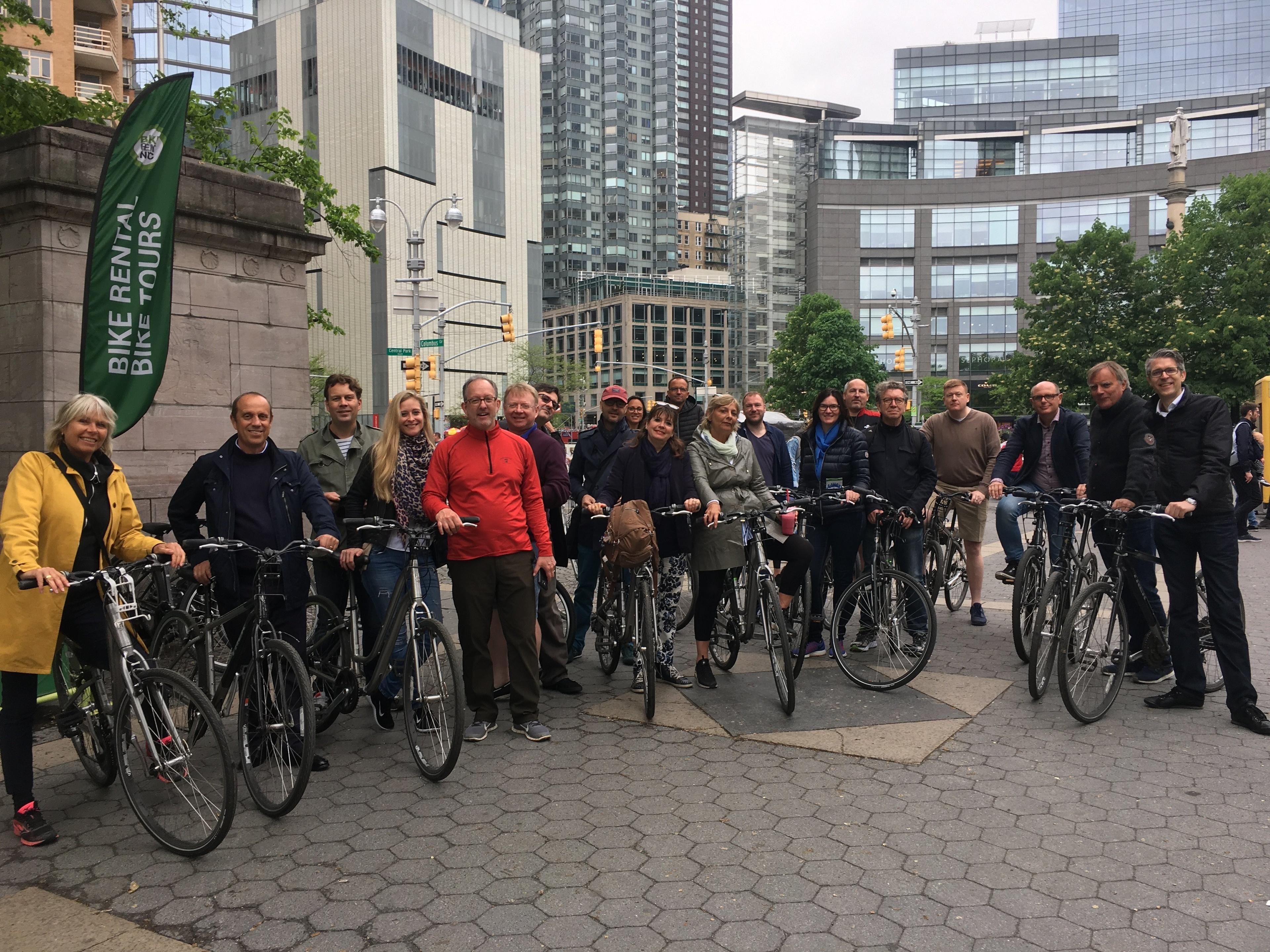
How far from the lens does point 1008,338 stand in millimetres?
88875

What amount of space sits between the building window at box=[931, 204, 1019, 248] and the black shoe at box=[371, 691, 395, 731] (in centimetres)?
9364

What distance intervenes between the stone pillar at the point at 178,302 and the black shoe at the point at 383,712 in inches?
137

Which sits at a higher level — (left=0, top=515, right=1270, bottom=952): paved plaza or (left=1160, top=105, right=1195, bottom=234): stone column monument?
(left=1160, top=105, right=1195, bottom=234): stone column monument

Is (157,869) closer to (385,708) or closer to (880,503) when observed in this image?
(385,708)

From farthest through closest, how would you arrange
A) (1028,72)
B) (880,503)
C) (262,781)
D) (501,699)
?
(1028,72) → (880,503) → (501,699) → (262,781)

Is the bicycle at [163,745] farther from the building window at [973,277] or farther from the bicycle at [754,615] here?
the building window at [973,277]

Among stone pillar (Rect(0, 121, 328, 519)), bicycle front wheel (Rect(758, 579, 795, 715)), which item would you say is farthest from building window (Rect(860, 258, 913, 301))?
bicycle front wheel (Rect(758, 579, 795, 715))

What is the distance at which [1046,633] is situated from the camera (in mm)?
5996

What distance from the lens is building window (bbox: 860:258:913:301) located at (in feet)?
300

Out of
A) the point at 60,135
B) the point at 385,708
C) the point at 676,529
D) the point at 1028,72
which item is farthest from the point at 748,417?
the point at 1028,72

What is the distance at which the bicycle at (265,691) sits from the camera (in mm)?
4340

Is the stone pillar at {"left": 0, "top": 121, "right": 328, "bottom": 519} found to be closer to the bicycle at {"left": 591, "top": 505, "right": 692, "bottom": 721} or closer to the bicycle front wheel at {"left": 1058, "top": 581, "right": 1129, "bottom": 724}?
the bicycle at {"left": 591, "top": 505, "right": 692, "bottom": 721}

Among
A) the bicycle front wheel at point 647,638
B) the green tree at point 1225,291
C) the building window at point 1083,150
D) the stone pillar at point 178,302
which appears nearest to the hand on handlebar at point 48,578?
the bicycle front wheel at point 647,638

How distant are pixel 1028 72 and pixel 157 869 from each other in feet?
416
